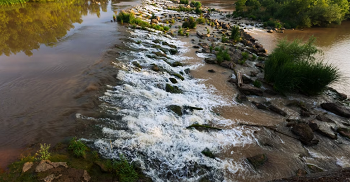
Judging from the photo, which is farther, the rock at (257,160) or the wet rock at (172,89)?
the wet rock at (172,89)

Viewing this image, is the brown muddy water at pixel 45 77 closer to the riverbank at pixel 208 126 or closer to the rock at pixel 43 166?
the riverbank at pixel 208 126

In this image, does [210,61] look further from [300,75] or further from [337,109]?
[337,109]

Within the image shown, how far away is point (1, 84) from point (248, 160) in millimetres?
11410

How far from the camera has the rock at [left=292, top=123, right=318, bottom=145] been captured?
7629 millimetres

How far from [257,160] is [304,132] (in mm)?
3103

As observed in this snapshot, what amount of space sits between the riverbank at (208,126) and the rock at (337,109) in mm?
243

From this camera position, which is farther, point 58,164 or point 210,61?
point 210,61

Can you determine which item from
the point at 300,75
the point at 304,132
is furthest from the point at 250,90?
the point at 304,132

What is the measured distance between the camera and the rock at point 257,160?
20.6ft

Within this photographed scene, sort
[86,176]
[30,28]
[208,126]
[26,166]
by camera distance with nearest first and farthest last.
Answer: [26,166]
[86,176]
[208,126]
[30,28]

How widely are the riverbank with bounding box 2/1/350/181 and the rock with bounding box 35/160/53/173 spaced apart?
1.30 metres

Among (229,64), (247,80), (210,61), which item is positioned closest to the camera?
(247,80)

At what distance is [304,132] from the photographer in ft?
25.6

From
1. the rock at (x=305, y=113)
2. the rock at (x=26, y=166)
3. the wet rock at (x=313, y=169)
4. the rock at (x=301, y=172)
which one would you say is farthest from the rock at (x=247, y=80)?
the rock at (x=26, y=166)
